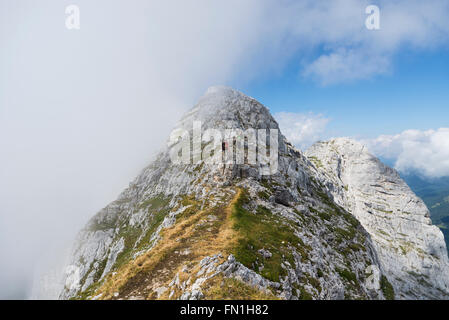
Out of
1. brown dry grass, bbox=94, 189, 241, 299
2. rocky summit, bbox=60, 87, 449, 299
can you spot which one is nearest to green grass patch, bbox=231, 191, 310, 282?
rocky summit, bbox=60, 87, 449, 299

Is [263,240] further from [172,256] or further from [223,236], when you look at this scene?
[172,256]

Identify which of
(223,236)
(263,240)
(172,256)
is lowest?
(172,256)

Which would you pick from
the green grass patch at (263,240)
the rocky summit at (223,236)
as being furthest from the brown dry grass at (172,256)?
the green grass patch at (263,240)

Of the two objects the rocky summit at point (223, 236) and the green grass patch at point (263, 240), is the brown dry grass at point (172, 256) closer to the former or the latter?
the rocky summit at point (223, 236)

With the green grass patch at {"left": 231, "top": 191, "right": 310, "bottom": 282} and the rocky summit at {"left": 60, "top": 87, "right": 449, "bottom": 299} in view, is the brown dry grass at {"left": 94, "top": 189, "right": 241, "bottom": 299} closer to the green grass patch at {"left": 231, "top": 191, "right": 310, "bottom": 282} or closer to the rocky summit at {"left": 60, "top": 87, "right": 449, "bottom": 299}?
the rocky summit at {"left": 60, "top": 87, "right": 449, "bottom": 299}

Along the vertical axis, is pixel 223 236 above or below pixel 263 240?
above

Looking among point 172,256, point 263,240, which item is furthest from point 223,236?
point 172,256
